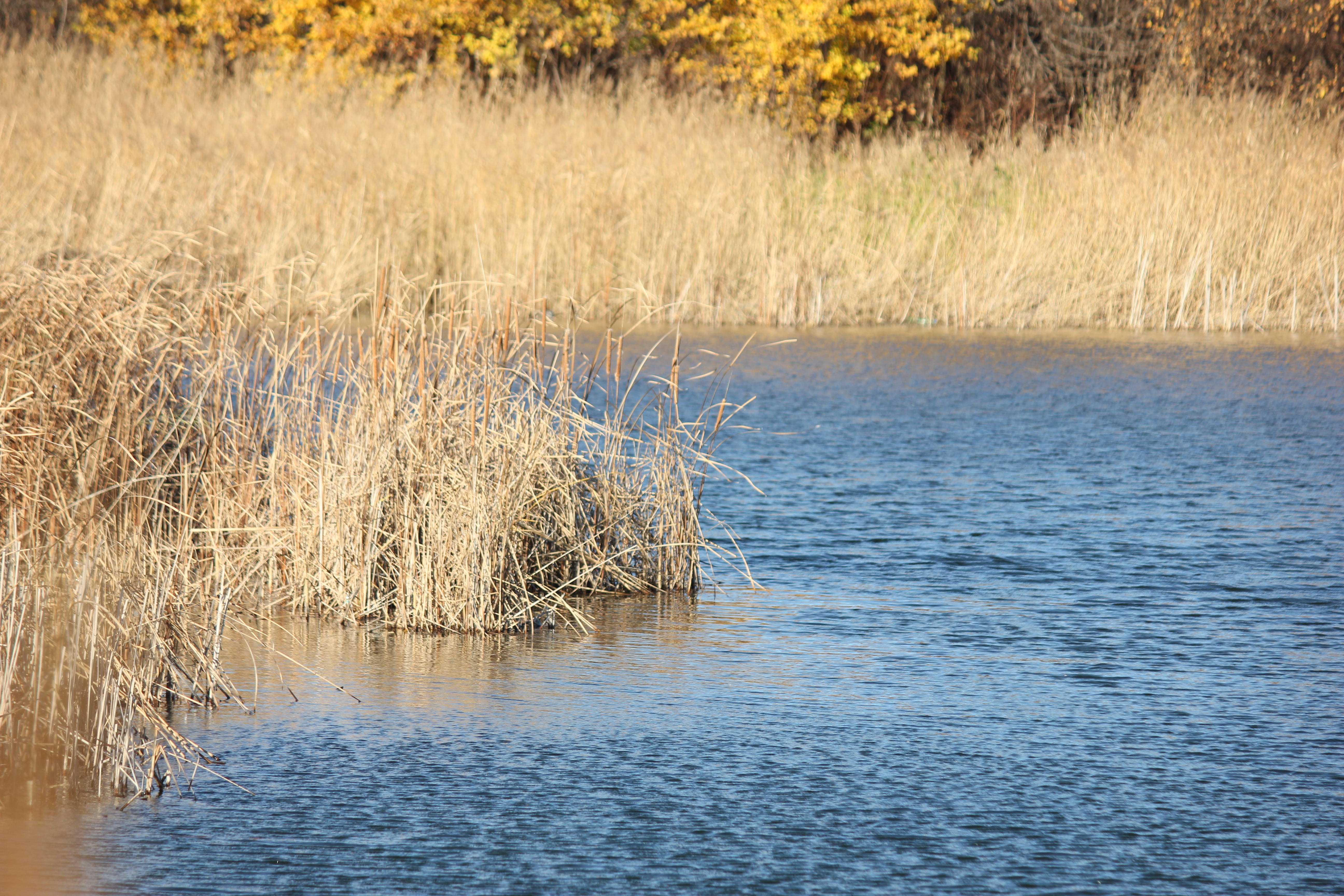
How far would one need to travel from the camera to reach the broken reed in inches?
190

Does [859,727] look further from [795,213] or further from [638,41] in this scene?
[638,41]

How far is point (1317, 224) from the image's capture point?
13367 mm

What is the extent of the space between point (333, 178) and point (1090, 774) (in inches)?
422

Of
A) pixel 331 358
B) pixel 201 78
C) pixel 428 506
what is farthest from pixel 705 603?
pixel 201 78

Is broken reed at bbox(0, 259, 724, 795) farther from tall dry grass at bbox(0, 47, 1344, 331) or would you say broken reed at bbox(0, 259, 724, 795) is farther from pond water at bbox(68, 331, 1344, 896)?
tall dry grass at bbox(0, 47, 1344, 331)

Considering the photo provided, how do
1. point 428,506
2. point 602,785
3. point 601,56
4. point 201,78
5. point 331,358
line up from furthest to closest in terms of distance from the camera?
point 601,56 → point 201,78 → point 331,358 → point 428,506 → point 602,785

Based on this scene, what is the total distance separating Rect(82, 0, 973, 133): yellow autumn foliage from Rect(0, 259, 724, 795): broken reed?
15168mm

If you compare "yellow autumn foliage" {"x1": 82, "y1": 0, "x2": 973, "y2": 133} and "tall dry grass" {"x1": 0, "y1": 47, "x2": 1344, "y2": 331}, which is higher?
"yellow autumn foliage" {"x1": 82, "y1": 0, "x2": 973, "y2": 133}

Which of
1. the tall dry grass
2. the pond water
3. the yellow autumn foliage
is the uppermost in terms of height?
the yellow autumn foliage

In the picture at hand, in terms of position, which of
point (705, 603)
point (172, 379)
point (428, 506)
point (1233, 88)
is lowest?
point (705, 603)

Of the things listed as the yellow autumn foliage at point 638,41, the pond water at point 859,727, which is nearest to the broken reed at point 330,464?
the pond water at point 859,727

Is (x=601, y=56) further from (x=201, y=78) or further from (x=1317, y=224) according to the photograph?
(x=1317, y=224)

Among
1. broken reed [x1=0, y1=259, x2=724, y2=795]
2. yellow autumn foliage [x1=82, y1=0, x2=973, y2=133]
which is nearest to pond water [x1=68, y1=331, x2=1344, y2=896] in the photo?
broken reed [x1=0, y1=259, x2=724, y2=795]

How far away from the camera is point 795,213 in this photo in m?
13.8
